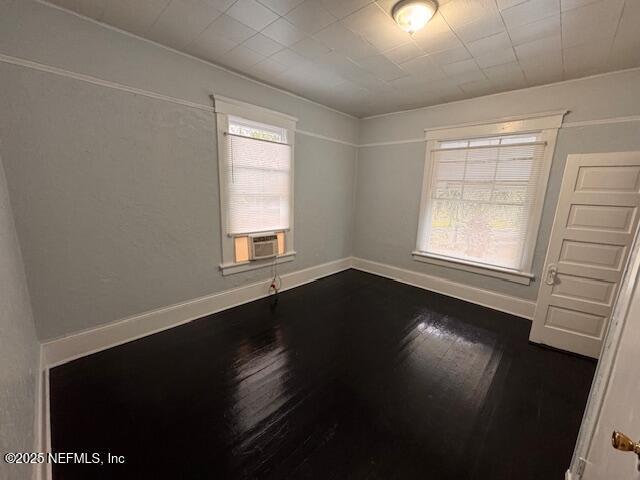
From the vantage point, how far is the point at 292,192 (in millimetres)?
3654

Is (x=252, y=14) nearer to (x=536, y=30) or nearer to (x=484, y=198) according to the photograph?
(x=536, y=30)

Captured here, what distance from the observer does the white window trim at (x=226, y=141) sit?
2783mm

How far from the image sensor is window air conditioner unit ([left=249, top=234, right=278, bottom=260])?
130 inches

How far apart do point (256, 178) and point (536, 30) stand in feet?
9.57

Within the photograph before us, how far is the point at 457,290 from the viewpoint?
370cm

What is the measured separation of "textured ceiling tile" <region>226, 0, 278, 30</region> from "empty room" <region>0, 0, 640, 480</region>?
0.03m

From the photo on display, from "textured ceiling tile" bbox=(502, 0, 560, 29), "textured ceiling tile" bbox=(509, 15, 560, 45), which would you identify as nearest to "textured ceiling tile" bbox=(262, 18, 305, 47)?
"textured ceiling tile" bbox=(502, 0, 560, 29)

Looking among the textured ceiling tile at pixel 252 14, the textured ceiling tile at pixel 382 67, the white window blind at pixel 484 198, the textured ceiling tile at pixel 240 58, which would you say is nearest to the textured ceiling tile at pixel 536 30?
the textured ceiling tile at pixel 382 67

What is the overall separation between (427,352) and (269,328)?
1648 mm

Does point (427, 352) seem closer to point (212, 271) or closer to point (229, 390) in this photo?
point (229, 390)

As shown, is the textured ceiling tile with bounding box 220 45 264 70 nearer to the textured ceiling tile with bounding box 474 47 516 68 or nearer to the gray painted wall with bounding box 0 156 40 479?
the gray painted wall with bounding box 0 156 40 479

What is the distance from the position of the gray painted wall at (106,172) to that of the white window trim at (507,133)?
252cm

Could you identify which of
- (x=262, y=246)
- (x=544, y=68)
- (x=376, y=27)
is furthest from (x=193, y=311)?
(x=544, y=68)

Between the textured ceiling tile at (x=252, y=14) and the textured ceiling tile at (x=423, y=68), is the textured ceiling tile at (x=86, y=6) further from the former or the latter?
the textured ceiling tile at (x=423, y=68)
